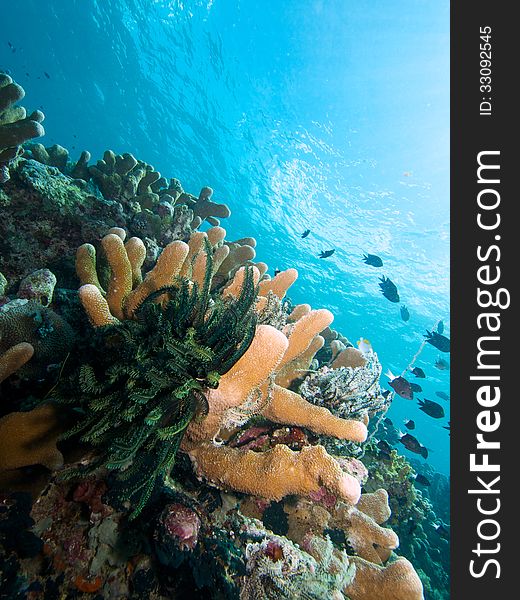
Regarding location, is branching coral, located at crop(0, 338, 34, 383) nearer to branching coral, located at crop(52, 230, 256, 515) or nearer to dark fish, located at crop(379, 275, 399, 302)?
branching coral, located at crop(52, 230, 256, 515)

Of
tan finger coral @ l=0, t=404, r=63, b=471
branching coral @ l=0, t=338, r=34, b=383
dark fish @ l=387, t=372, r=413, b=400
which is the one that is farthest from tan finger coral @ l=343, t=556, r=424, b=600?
dark fish @ l=387, t=372, r=413, b=400

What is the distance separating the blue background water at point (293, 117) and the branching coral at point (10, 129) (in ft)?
66.9

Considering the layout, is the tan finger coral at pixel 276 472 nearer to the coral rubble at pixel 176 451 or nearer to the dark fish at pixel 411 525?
the coral rubble at pixel 176 451

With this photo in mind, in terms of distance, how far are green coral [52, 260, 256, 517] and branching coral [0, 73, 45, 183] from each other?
11.7 ft

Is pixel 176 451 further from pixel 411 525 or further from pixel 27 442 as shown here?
pixel 411 525

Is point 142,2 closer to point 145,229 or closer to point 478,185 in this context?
point 145,229

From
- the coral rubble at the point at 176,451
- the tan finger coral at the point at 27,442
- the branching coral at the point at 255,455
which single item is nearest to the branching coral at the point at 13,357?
the coral rubble at the point at 176,451

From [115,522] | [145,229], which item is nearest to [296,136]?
[145,229]

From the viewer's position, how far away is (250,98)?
2698 cm

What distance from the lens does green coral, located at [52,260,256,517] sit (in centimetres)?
172

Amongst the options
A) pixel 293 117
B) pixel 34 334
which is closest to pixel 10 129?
pixel 34 334

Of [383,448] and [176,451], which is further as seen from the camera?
[383,448]

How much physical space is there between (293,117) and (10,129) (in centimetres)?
2538

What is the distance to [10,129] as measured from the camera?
395 cm
